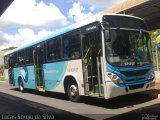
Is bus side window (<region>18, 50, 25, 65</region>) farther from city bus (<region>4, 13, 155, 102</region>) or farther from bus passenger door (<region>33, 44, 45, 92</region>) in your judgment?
city bus (<region>4, 13, 155, 102</region>)

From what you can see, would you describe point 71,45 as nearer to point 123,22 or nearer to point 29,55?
point 123,22

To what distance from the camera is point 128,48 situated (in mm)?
12148

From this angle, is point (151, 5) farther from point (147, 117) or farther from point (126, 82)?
point (147, 117)

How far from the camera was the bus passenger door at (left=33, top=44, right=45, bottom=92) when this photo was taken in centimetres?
1722

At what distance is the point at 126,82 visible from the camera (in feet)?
38.5

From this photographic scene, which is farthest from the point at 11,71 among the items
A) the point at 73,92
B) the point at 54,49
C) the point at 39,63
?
the point at 73,92

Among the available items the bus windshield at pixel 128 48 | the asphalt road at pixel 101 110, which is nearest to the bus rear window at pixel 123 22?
the bus windshield at pixel 128 48

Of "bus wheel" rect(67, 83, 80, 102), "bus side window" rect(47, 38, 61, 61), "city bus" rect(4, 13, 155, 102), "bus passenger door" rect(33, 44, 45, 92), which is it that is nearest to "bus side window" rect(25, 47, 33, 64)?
"bus passenger door" rect(33, 44, 45, 92)

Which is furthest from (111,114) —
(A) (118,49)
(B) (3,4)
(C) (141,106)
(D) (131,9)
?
(D) (131,9)

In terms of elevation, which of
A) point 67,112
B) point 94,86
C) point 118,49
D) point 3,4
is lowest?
point 67,112

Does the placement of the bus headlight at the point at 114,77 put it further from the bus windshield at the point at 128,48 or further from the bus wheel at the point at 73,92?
the bus wheel at the point at 73,92

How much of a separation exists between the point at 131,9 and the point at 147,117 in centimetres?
912

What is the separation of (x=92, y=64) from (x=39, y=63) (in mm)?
5793

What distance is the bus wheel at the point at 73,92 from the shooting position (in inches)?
542
